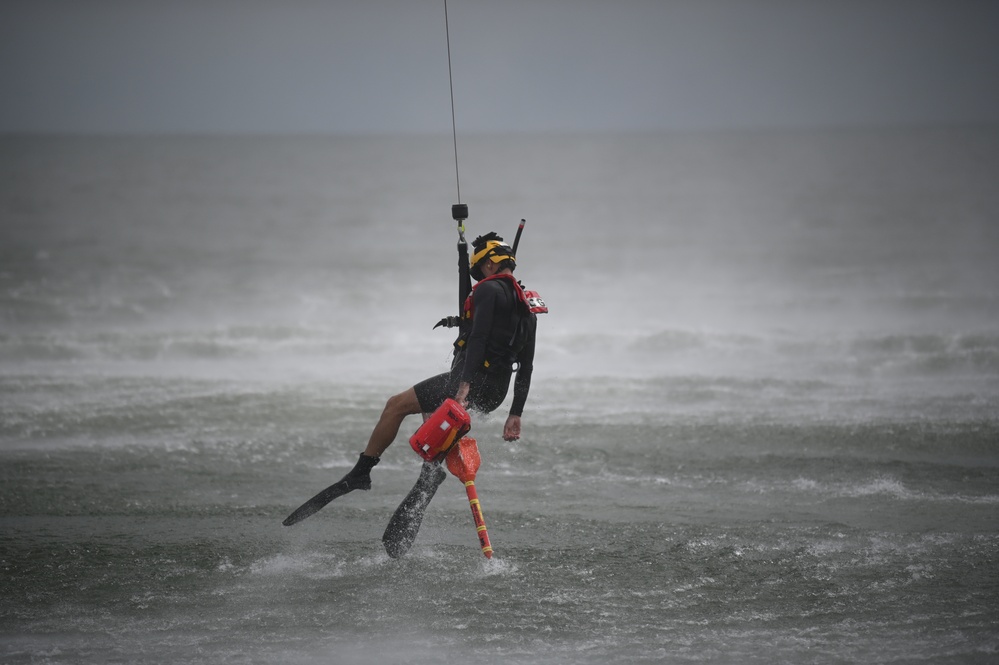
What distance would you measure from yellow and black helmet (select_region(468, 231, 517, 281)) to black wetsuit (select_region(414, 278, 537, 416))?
0.53 ft

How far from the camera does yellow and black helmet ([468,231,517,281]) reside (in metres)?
6.55

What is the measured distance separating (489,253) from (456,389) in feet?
2.86

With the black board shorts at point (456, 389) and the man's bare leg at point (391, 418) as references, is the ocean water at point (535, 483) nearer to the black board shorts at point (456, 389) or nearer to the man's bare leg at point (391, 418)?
the man's bare leg at point (391, 418)

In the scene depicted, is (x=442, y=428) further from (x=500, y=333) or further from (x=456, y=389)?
(x=500, y=333)

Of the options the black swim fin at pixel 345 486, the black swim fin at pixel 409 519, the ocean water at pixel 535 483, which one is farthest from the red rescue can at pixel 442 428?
the ocean water at pixel 535 483

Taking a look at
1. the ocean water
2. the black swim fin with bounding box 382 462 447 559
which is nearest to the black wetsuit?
the black swim fin with bounding box 382 462 447 559

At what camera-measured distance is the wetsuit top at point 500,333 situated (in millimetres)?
6340

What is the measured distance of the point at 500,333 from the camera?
6.50 m

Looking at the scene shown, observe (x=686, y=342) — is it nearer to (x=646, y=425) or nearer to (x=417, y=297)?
(x=646, y=425)

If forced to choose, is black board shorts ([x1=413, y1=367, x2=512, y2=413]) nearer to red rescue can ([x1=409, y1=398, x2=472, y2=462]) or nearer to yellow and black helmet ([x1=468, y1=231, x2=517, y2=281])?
red rescue can ([x1=409, y1=398, x2=472, y2=462])

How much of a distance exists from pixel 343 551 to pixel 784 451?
4.17 m

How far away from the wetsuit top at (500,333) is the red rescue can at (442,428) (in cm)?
21

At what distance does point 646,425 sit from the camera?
1001 cm

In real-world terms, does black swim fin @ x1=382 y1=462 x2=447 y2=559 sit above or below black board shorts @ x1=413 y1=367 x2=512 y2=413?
below
